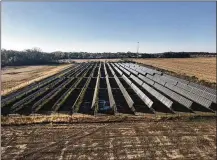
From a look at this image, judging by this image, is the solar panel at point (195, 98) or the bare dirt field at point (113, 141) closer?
the bare dirt field at point (113, 141)

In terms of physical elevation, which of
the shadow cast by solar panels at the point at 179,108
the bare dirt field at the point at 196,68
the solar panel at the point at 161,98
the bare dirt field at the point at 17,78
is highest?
the bare dirt field at the point at 196,68

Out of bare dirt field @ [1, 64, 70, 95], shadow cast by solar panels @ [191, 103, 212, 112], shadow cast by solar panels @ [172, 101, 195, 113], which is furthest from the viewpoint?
bare dirt field @ [1, 64, 70, 95]

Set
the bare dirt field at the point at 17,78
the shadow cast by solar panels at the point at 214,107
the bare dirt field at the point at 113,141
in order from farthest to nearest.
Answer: the bare dirt field at the point at 17,78
the shadow cast by solar panels at the point at 214,107
the bare dirt field at the point at 113,141

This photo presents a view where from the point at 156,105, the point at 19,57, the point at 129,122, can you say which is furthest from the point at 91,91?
the point at 19,57

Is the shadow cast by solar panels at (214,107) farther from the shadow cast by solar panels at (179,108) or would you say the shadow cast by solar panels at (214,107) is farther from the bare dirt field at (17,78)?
the bare dirt field at (17,78)

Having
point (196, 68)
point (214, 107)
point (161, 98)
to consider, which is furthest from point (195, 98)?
point (196, 68)

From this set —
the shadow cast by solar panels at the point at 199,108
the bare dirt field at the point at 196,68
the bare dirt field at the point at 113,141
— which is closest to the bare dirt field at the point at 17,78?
the bare dirt field at the point at 113,141

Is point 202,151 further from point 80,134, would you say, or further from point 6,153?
point 6,153

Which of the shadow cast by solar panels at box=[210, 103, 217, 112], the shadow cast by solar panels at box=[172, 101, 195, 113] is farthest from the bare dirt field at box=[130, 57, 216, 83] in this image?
the shadow cast by solar panels at box=[172, 101, 195, 113]

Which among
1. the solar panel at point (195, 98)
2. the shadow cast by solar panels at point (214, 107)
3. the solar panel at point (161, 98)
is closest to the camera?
the shadow cast by solar panels at point (214, 107)

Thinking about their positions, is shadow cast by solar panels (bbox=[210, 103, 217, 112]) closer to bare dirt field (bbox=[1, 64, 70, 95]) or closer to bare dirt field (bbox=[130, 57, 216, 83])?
bare dirt field (bbox=[130, 57, 216, 83])
